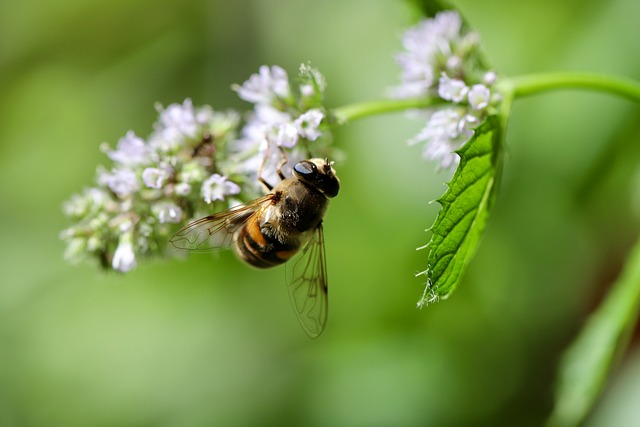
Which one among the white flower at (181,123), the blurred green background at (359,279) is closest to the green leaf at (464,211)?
the white flower at (181,123)

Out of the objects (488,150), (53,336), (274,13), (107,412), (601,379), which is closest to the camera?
(488,150)

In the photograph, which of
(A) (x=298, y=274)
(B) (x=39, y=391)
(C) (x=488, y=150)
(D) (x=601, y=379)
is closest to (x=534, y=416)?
(D) (x=601, y=379)

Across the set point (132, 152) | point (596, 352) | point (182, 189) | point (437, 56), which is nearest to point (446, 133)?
point (437, 56)

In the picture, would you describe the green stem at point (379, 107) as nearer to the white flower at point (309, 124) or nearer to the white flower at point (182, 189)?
the white flower at point (309, 124)

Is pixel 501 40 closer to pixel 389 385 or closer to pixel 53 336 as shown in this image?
pixel 389 385

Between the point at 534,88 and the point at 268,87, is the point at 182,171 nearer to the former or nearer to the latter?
the point at 268,87

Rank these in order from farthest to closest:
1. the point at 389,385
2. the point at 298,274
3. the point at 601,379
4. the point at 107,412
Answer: the point at 107,412, the point at 389,385, the point at 601,379, the point at 298,274

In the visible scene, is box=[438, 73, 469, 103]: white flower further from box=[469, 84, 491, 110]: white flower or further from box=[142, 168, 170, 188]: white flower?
box=[142, 168, 170, 188]: white flower
